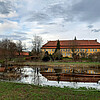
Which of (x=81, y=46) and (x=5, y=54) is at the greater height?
(x=81, y=46)

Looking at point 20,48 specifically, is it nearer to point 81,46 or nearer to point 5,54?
point 5,54

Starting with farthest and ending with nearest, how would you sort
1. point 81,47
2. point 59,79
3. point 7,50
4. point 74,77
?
point 81,47 < point 7,50 < point 74,77 < point 59,79

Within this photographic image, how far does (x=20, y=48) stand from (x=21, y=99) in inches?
2383

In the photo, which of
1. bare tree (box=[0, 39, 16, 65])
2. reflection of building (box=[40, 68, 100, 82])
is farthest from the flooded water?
bare tree (box=[0, 39, 16, 65])

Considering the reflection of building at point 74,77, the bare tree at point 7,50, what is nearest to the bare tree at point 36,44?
the bare tree at point 7,50

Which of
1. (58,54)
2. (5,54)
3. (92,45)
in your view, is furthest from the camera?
(92,45)

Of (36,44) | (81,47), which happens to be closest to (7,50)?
(36,44)

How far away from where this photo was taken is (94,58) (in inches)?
1613

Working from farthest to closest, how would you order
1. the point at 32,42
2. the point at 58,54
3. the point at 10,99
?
the point at 32,42 < the point at 58,54 < the point at 10,99

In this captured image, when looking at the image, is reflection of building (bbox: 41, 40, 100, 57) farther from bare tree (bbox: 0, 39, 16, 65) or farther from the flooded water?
the flooded water

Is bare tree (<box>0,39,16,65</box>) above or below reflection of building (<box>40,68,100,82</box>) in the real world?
above

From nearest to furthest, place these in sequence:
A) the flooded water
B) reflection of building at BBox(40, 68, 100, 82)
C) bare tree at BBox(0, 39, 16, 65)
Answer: the flooded water < reflection of building at BBox(40, 68, 100, 82) < bare tree at BBox(0, 39, 16, 65)

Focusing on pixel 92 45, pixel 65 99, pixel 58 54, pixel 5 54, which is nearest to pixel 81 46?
pixel 92 45

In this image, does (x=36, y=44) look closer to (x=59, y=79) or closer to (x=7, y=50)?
(x=7, y=50)
